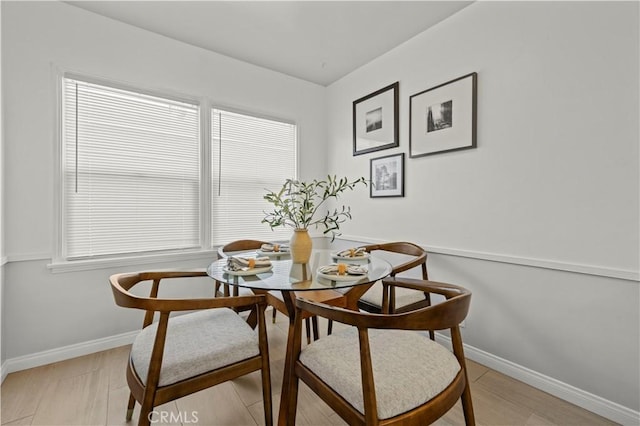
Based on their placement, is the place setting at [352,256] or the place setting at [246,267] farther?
the place setting at [352,256]

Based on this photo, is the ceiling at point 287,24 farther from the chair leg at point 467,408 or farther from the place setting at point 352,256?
the chair leg at point 467,408

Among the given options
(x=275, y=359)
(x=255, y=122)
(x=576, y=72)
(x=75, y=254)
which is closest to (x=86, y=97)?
(x=75, y=254)

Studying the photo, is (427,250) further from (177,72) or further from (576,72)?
(177,72)

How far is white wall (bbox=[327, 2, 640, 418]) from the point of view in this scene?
1.61 metres

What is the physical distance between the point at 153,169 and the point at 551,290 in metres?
3.20

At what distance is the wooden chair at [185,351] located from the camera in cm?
119

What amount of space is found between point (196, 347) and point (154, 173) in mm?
1885

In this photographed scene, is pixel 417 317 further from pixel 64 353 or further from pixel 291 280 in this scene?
pixel 64 353

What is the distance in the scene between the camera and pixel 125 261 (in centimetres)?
248

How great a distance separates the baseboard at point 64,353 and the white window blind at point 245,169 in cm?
114

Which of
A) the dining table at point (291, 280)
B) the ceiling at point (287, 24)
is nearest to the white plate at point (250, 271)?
the dining table at point (291, 280)

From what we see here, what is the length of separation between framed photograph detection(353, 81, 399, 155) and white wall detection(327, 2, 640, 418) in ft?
1.18

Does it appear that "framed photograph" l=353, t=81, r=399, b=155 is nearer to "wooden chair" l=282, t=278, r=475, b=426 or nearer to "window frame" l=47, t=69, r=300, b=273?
"window frame" l=47, t=69, r=300, b=273

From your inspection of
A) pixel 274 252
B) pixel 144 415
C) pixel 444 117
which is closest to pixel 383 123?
pixel 444 117
